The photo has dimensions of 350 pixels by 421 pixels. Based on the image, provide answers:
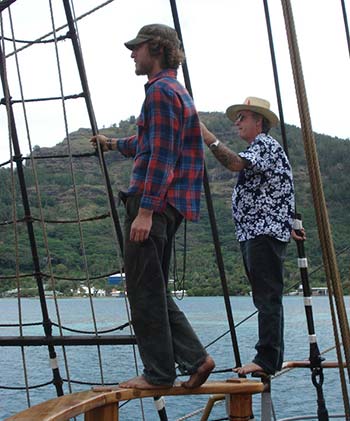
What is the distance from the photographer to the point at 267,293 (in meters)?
Result: 3.39

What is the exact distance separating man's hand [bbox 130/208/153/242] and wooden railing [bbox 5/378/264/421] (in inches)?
18.0

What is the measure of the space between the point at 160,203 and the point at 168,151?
0.52 feet

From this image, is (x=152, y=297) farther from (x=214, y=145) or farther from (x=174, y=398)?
(x=174, y=398)

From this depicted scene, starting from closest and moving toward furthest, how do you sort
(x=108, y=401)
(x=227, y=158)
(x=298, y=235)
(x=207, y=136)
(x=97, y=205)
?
(x=108, y=401) < (x=207, y=136) < (x=227, y=158) < (x=298, y=235) < (x=97, y=205)

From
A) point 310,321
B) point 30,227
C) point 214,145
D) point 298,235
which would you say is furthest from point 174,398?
point 214,145

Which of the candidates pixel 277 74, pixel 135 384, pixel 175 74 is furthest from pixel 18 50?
pixel 135 384

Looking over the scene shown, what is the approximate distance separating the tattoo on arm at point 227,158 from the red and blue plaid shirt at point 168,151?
35 cm

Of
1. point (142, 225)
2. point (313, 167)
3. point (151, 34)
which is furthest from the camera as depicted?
point (151, 34)

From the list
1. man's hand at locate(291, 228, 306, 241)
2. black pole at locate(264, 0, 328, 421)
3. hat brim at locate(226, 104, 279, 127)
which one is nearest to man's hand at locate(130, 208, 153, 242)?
hat brim at locate(226, 104, 279, 127)

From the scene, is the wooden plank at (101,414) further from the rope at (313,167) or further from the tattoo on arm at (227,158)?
the tattoo on arm at (227,158)

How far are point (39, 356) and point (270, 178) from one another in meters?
33.6

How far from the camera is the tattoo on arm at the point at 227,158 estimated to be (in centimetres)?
322

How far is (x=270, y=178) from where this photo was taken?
3.41 meters

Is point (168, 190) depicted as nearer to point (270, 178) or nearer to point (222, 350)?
point (270, 178)
